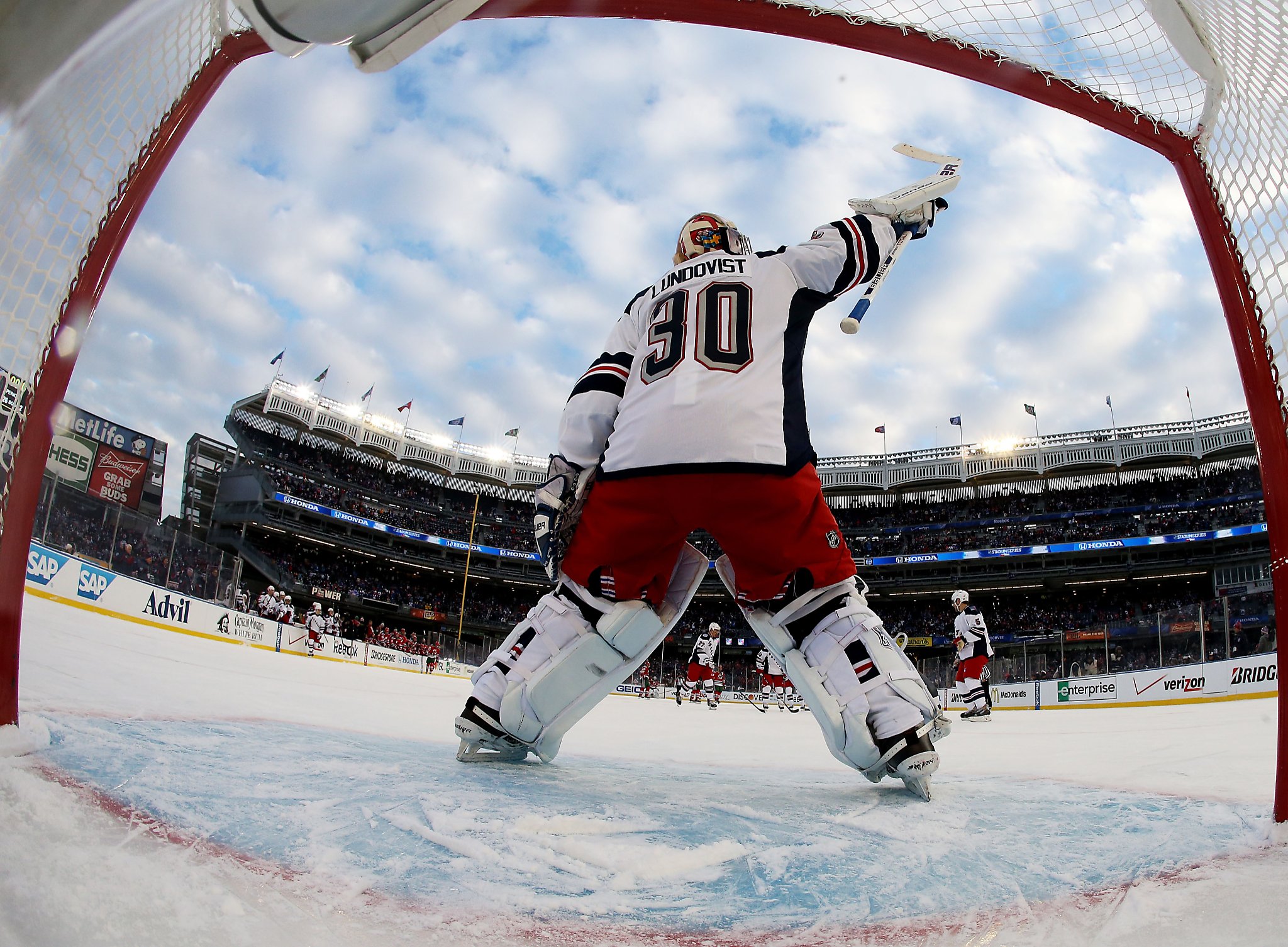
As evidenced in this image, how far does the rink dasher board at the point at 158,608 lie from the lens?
818cm

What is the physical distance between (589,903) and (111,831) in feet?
1.70

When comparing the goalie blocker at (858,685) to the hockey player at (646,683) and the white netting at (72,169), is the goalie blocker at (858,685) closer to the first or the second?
the white netting at (72,169)

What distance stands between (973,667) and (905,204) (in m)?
7.42

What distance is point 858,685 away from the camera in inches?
65.0

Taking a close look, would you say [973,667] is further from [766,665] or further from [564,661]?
[564,661]

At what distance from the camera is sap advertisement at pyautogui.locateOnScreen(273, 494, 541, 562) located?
90.6ft

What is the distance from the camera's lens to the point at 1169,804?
133cm

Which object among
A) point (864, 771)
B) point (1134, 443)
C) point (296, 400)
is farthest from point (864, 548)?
point (864, 771)

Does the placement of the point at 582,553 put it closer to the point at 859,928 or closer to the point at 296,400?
the point at 859,928

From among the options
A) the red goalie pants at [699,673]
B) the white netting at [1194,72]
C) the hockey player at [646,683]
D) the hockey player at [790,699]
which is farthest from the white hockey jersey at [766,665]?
the white netting at [1194,72]

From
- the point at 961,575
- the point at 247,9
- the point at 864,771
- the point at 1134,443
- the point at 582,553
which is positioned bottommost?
the point at 864,771

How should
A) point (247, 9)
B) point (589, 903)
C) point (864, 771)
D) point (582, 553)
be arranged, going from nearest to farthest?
point (247, 9) → point (589, 903) → point (864, 771) → point (582, 553)

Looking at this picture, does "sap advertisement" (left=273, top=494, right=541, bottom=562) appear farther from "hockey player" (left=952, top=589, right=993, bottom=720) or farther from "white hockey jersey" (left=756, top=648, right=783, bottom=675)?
"hockey player" (left=952, top=589, right=993, bottom=720)

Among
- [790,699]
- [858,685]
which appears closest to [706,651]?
[790,699]
